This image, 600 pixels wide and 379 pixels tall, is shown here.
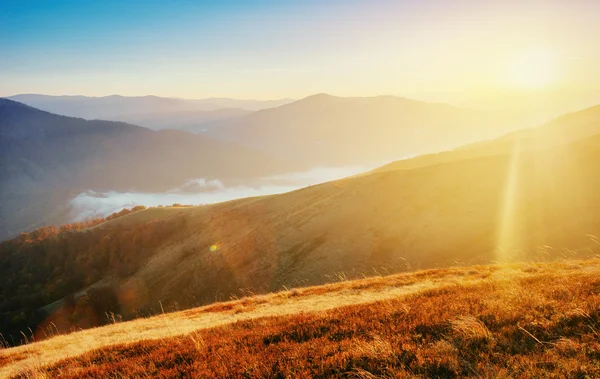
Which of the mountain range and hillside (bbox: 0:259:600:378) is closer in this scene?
hillside (bbox: 0:259:600:378)

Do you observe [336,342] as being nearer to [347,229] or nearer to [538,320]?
[538,320]

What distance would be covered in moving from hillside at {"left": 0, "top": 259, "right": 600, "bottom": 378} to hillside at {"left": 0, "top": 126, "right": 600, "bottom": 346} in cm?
1745

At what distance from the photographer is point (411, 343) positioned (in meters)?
6.91

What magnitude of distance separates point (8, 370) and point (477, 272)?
65.5 ft

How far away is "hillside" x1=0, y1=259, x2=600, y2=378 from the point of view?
19.4 ft

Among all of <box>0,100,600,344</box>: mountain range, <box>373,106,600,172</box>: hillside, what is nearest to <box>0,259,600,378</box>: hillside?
<box>0,100,600,344</box>: mountain range

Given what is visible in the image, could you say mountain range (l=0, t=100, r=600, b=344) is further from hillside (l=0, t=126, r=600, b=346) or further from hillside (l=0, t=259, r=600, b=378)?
hillside (l=0, t=259, r=600, b=378)

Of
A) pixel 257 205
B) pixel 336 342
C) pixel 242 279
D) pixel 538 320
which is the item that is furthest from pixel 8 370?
pixel 257 205

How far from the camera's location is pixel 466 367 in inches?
229

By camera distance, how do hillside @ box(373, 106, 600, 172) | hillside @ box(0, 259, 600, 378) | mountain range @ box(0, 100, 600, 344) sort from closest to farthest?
hillside @ box(0, 259, 600, 378)
mountain range @ box(0, 100, 600, 344)
hillside @ box(373, 106, 600, 172)

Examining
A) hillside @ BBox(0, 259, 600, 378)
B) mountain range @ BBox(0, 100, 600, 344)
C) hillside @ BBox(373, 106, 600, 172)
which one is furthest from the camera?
hillside @ BBox(373, 106, 600, 172)

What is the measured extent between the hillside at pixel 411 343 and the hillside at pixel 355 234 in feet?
57.3

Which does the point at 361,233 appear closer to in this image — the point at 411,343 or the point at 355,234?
the point at 355,234

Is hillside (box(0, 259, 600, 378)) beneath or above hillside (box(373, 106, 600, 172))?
beneath
